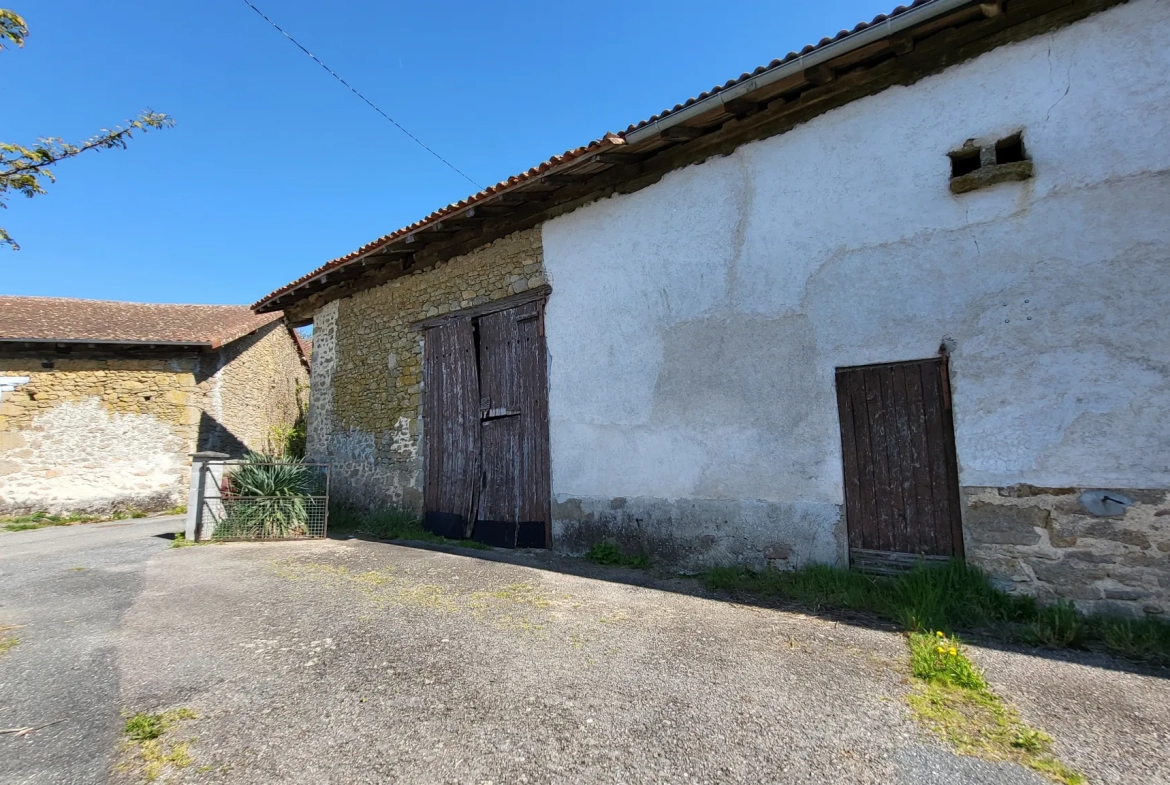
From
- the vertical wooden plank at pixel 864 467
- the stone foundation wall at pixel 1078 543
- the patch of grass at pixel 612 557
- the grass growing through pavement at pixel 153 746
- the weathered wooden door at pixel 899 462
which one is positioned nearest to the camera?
the grass growing through pavement at pixel 153 746

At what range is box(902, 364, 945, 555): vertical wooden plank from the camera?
14.2ft

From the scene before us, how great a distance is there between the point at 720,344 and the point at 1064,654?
3254 mm

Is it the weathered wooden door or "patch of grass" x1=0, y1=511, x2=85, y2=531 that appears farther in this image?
"patch of grass" x1=0, y1=511, x2=85, y2=531

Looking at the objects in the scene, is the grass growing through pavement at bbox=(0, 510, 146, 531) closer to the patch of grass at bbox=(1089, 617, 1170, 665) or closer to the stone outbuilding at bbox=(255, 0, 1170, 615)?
the stone outbuilding at bbox=(255, 0, 1170, 615)

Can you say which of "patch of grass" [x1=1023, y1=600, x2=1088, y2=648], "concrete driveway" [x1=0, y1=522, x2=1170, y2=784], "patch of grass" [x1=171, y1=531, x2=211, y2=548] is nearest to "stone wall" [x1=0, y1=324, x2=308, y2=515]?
"patch of grass" [x1=171, y1=531, x2=211, y2=548]

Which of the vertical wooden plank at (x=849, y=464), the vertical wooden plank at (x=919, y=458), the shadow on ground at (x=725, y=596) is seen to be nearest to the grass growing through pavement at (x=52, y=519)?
the shadow on ground at (x=725, y=596)

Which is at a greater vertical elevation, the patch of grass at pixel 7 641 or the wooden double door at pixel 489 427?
the wooden double door at pixel 489 427

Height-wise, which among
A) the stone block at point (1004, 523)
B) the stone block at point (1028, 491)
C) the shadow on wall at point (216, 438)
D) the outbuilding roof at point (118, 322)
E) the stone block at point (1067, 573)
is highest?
the outbuilding roof at point (118, 322)

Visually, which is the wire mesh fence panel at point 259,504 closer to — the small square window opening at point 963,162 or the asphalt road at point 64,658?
the asphalt road at point 64,658

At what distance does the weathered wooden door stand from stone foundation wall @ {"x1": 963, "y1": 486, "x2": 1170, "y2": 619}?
22cm

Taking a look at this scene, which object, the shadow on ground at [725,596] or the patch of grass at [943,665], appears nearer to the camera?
the patch of grass at [943,665]

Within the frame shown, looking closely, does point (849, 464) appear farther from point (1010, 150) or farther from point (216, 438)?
point (216, 438)

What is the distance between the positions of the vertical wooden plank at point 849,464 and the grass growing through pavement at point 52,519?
44.3ft

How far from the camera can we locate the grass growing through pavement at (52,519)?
34.4 ft
